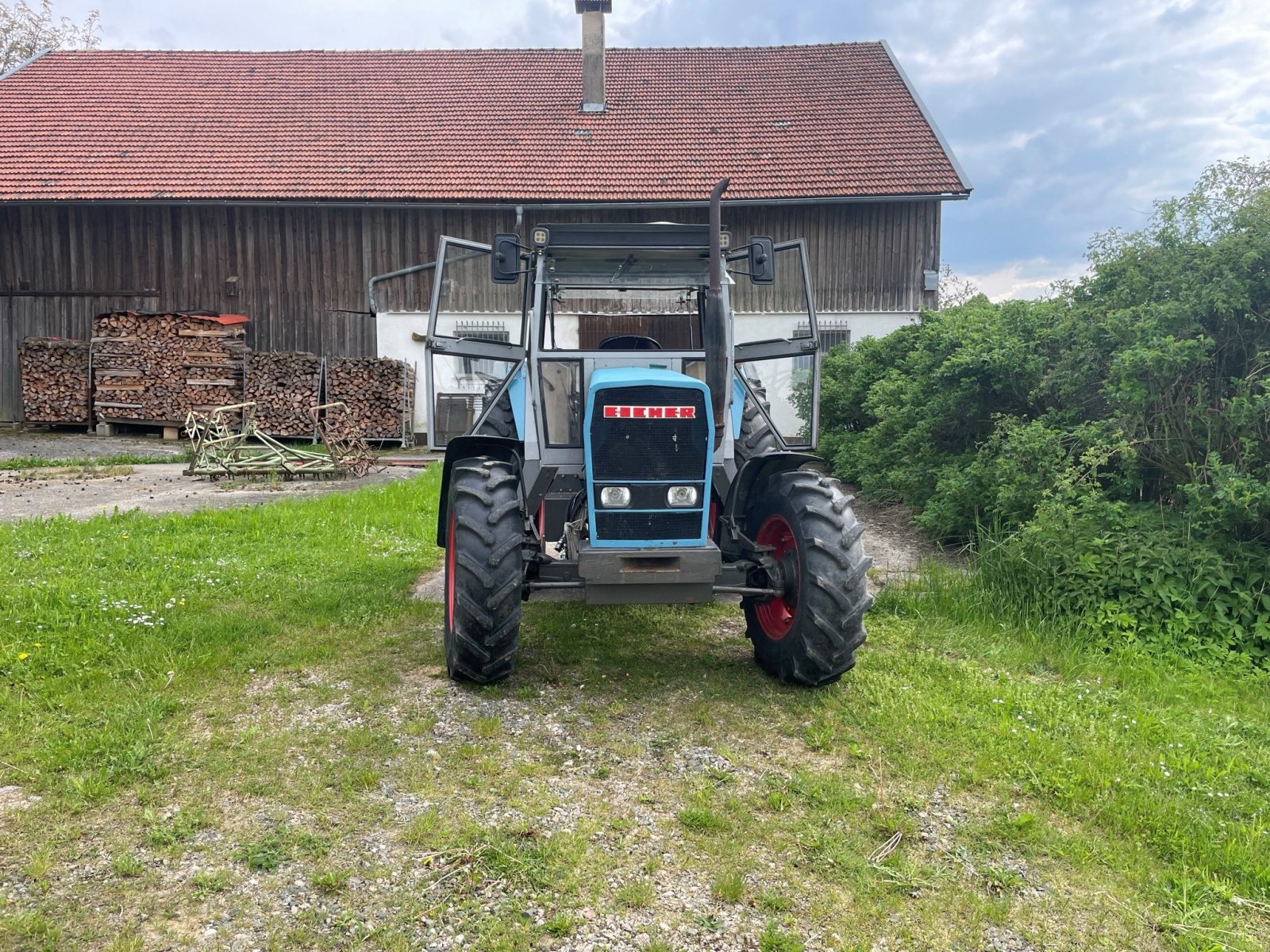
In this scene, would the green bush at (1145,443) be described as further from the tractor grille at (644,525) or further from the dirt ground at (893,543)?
the tractor grille at (644,525)

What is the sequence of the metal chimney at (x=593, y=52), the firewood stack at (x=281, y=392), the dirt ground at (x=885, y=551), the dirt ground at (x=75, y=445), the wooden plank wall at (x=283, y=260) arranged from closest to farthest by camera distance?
the dirt ground at (x=885, y=551) → the dirt ground at (x=75, y=445) → the firewood stack at (x=281, y=392) → the wooden plank wall at (x=283, y=260) → the metal chimney at (x=593, y=52)

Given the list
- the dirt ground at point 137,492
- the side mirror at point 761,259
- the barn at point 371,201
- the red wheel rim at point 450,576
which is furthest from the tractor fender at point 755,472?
the barn at point 371,201

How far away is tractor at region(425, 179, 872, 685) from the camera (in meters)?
4.15

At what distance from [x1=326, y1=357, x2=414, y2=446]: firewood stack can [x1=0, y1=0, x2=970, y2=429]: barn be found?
64cm

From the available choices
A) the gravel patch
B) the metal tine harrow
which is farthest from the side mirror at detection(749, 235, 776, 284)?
the metal tine harrow

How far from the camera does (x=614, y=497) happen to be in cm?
425

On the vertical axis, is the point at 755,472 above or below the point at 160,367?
below

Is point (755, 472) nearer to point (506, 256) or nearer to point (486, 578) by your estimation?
point (486, 578)

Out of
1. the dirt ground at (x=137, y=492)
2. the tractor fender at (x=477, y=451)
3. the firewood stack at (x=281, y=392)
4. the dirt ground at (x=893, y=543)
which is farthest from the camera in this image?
the firewood stack at (x=281, y=392)

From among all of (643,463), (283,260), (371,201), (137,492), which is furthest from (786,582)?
(283,260)

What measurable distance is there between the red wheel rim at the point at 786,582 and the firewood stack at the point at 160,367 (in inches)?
579

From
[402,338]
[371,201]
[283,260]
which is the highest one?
[371,201]

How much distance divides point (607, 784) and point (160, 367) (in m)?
16.4

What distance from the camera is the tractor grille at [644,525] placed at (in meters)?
4.23
